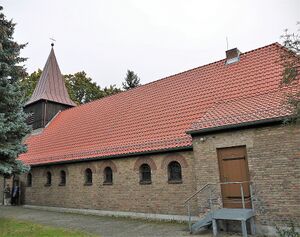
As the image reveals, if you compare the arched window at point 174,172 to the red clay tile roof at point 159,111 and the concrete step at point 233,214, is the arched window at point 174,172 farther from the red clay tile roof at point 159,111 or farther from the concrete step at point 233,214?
the concrete step at point 233,214

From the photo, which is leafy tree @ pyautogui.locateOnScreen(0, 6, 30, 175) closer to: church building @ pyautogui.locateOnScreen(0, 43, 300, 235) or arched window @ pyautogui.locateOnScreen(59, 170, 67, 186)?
church building @ pyautogui.locateOnScreen(0, 43, 300, 235)

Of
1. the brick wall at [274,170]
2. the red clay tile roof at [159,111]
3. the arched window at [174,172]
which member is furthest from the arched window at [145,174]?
the brick wall at [274,170]

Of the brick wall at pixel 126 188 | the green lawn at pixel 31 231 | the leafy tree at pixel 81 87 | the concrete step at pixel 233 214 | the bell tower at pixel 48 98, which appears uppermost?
the leafy tree at pixel 81 87

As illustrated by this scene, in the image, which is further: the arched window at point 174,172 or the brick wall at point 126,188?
the arched window at point 174,172

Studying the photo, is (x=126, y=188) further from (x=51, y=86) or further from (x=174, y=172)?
(x=51, y=86)

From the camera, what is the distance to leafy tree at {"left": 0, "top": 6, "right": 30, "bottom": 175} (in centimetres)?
1185

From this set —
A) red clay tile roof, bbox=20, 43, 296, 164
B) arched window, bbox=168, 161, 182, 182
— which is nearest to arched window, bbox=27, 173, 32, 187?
red clay tile roof, bbox=20, 43, 296, 164

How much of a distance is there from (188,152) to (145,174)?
258 centimetres

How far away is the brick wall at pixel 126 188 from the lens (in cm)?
1159

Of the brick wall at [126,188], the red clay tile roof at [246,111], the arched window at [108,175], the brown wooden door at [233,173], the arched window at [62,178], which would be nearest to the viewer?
the red clay tile roof at [246,111]

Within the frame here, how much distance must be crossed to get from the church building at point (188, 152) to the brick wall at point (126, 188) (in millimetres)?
45

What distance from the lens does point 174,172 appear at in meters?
12.1

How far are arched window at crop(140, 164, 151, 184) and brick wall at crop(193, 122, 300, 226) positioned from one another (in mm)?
4553

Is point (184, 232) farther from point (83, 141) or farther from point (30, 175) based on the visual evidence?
point (30, 175)
